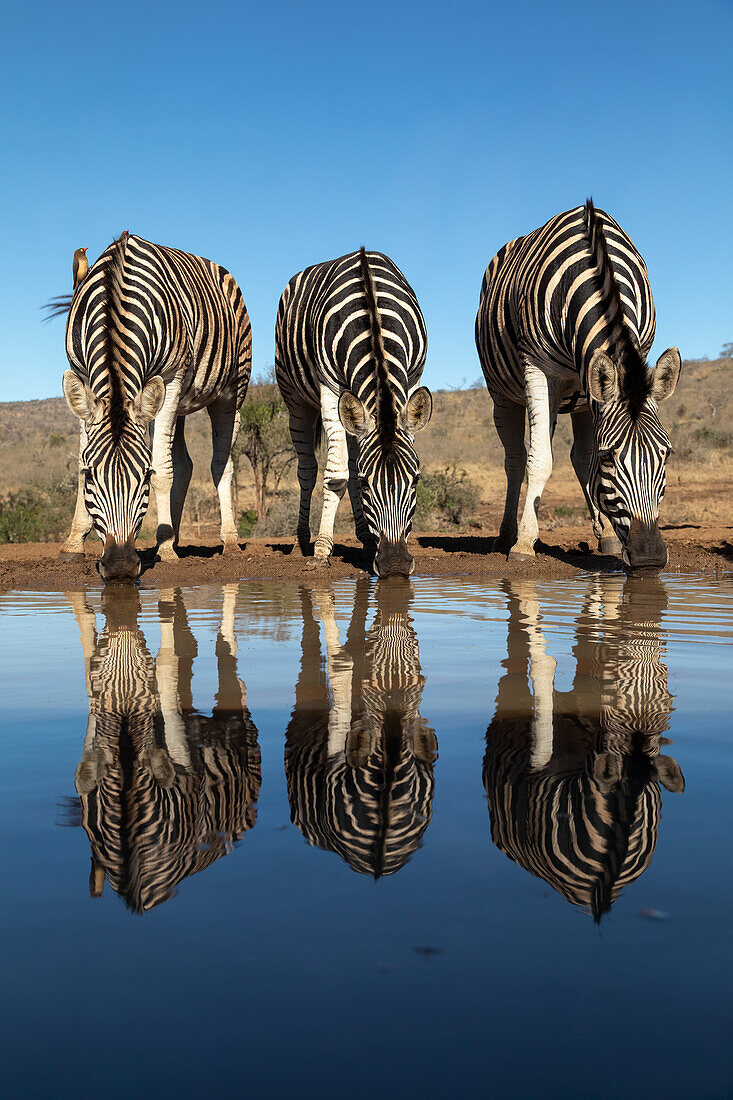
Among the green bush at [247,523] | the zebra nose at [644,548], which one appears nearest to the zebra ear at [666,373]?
the zebra nose at [644,548]

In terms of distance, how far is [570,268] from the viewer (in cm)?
978

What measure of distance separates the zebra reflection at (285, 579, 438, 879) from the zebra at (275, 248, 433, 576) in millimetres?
3535

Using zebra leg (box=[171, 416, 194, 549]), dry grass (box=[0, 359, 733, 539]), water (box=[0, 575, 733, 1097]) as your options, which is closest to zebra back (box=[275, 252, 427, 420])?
zebra leg (box=[171, 416, 194, 549])

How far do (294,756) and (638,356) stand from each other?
659 cm

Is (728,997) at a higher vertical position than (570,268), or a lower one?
lower

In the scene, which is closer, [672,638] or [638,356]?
[672,638]

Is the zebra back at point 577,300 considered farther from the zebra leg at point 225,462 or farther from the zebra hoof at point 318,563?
the zebra leg at point 225,462

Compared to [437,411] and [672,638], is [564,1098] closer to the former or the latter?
[672,638]

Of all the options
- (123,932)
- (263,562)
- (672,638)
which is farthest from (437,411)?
(123,932)

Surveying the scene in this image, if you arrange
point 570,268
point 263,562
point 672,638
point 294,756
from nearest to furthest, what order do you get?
1. point 294,756
2. point 672,638
3. point 570,268
4. point 263,562

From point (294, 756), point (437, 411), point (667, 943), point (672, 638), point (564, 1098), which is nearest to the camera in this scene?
point (564, 1098)

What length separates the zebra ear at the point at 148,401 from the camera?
31.2 feet

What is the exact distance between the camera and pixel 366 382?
9.65 metres

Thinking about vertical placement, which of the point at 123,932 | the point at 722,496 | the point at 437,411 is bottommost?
the point at 123,932
